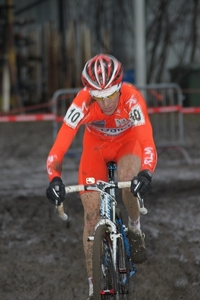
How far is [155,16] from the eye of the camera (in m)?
22.0

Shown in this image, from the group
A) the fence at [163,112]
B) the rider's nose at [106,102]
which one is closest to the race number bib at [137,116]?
the rider's nose at [106,102]

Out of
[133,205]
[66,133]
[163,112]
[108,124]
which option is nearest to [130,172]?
[133,205]

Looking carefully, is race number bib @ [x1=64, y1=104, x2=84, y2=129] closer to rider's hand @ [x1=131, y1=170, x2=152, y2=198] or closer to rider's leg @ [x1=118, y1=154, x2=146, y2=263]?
rider's leg @ [x1=118, y1=154, x2=146, y2=263]

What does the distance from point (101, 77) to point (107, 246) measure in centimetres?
112

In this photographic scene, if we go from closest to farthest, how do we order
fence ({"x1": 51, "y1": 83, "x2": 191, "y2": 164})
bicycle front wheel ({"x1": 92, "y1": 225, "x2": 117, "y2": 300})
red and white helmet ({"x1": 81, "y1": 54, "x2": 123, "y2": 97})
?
bicycle front wheel ({"x1": 92, "y1": 225, "x2": 117, "y2": 300}), red and white helmet ({"x1": 81, "y1": 54, "x2": 123, "y2": 97}), fence ({"x1": 51, "y1": 83, "x2": 191, "y2": 164})

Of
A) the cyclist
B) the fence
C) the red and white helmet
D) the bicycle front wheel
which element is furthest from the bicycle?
the fence

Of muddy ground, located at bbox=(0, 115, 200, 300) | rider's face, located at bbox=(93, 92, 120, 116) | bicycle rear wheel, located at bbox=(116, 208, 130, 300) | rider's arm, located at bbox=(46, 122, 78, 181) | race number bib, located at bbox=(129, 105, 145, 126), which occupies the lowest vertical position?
muddy ground, located at bbox=(0, 115, 200, 300)

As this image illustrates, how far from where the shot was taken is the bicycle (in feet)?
15.4

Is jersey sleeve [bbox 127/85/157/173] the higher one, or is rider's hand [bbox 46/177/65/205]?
jersey sleeve [bbox 127/85/157/173]

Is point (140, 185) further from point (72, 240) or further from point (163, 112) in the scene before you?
point (163, 112)

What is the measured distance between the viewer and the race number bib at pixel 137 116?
5.33m

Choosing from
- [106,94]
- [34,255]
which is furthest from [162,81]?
[106,94]

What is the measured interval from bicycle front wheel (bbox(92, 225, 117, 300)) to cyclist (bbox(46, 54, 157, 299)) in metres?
0.18

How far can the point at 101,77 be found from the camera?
5.07 metres
